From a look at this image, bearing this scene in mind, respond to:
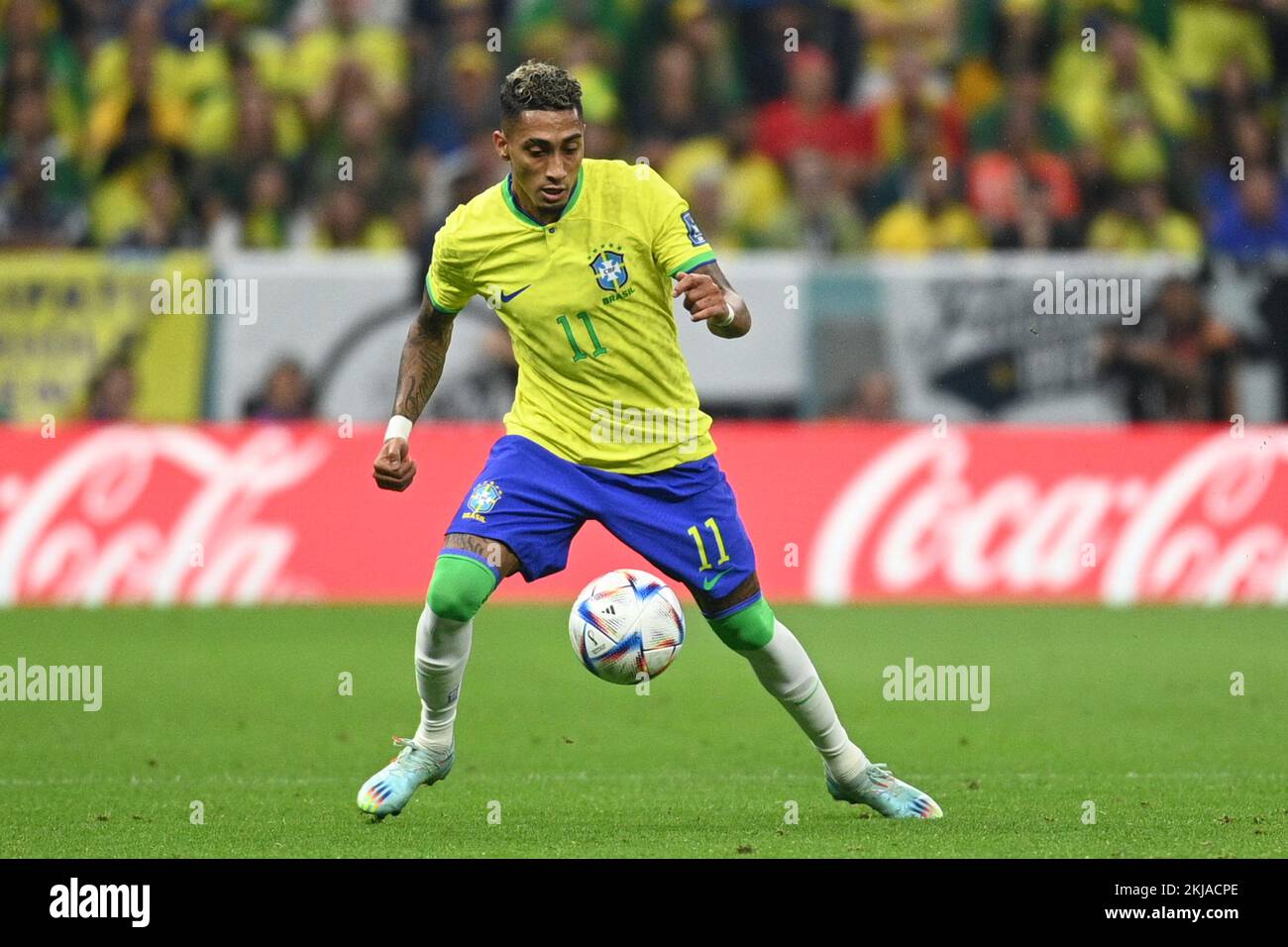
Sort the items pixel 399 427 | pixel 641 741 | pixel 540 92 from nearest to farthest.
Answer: pixel 540 92 → pixel 399 427 → pixel 641 741

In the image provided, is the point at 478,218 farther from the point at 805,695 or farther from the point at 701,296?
the point at 805,695

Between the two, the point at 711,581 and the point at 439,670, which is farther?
the point at 439,670

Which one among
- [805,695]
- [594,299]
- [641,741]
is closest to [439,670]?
[805,695]

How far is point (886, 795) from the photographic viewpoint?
714 centimetres

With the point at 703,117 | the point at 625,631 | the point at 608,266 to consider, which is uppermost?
the point at 703,117

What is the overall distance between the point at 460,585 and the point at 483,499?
1.16 feet

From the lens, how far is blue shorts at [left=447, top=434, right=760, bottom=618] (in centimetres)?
695

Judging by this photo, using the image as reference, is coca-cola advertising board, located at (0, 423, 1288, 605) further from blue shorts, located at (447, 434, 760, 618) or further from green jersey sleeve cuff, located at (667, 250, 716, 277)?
green jersey sleeve cuff, located at (667, 250, 716, 277)

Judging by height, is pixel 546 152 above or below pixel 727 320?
above

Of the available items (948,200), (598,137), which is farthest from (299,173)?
(948,200)

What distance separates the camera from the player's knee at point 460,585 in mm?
6750

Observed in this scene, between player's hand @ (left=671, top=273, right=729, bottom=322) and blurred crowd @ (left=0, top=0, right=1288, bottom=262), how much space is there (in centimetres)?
1085

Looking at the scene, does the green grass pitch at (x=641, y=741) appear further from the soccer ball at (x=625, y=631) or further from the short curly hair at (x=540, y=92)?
the short curly hair at (x=540, y=92)

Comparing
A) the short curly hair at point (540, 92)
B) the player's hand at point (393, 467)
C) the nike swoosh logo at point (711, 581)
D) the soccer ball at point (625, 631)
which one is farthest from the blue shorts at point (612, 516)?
the short curly hair at point (540, 92)
